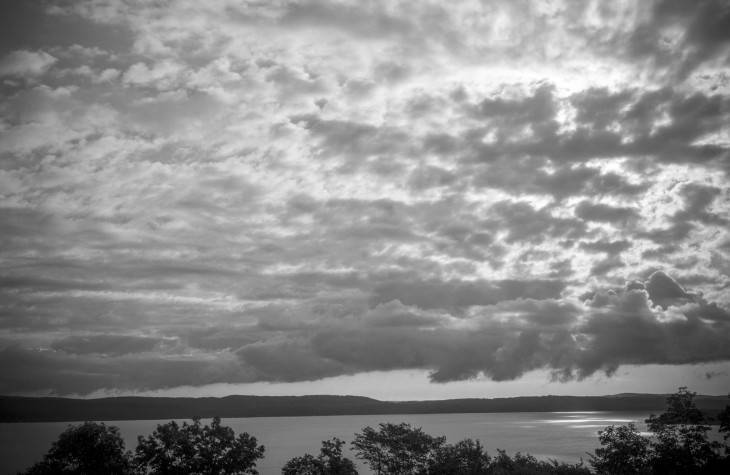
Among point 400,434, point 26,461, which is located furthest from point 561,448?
point 26,461

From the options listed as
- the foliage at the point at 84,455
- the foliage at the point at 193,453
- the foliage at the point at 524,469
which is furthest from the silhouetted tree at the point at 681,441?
the foliage at the point at 84,455

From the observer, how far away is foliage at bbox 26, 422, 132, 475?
43125 mm

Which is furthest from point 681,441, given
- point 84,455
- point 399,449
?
point 84,455

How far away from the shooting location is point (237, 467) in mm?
45344

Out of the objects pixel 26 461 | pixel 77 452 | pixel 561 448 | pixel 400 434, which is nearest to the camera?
pixel 77 452

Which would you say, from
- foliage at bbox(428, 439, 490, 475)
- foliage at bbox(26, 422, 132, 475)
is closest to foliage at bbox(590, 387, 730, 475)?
foliage at bbox(428, 439, 490, 475)

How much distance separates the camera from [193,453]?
45156 mm

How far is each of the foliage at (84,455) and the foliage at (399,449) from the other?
72.4 ft

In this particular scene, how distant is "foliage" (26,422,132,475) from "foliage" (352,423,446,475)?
2208 cm

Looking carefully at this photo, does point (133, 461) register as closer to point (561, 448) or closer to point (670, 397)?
point (670, 397)

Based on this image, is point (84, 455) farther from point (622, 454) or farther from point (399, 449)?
point (622, 454)

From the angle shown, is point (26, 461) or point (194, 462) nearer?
point (194, 462)

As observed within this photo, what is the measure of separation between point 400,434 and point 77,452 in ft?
94.4

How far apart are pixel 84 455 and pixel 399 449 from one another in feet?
90.9
